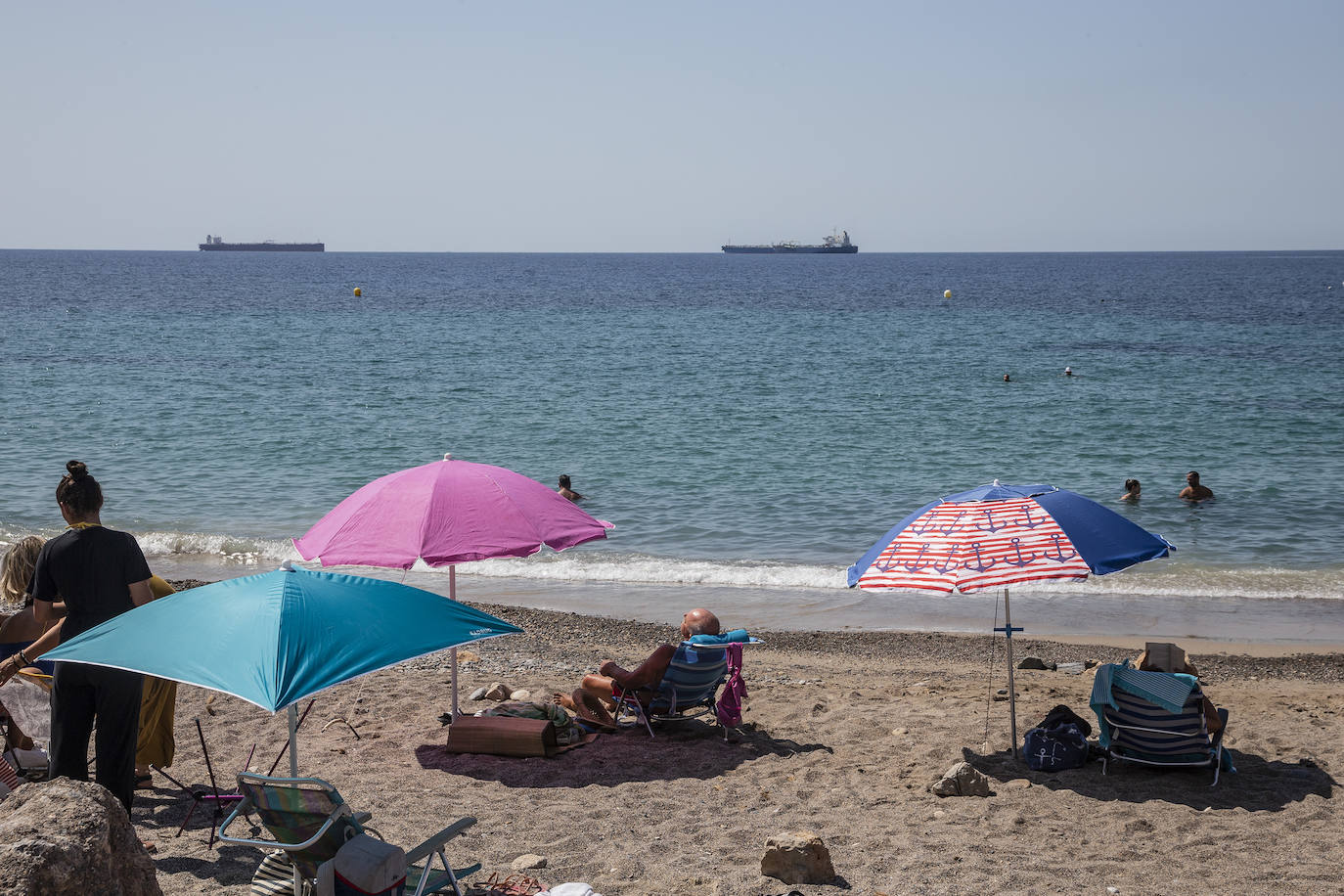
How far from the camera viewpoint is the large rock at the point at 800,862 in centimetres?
524

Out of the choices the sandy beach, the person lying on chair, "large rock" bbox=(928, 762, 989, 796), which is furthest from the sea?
"large rock" bbox=(928, 762, 989, 796)

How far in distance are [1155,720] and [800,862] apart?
2.66m

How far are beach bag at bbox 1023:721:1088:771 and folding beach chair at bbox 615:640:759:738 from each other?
1.84 m

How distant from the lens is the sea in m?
13.4

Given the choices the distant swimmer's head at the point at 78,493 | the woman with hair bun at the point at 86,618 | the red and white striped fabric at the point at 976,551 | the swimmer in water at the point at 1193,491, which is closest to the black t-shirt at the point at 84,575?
the woman with hair bun at the point at 86,618

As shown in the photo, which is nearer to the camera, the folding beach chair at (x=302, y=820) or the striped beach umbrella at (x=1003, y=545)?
the folding beach chair at (x=302, y=820)

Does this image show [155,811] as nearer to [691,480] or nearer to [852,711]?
[852,711]

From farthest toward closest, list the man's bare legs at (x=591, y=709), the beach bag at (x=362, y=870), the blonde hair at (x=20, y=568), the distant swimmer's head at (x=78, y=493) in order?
the man's bare legs at (x=591, y=709)
the blonde hair at (x=20, y=568)
the distant swimmer's head at (x=78, y=493)
the beach bag at (x=362, y=870)

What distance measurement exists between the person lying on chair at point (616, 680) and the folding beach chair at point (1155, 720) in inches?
98.9

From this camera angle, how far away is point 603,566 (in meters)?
14.5

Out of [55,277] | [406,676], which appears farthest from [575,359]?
[55,277]

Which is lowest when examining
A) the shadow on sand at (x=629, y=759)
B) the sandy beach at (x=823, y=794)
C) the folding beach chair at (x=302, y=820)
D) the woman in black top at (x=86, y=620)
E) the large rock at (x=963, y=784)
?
the shadow on sand at (x=629, y=759)

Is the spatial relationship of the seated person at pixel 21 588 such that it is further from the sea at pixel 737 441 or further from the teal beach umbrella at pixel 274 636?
the sea at pixel 737 441

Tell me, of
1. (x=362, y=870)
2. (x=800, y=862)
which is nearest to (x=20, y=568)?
(x=362, y=870)
